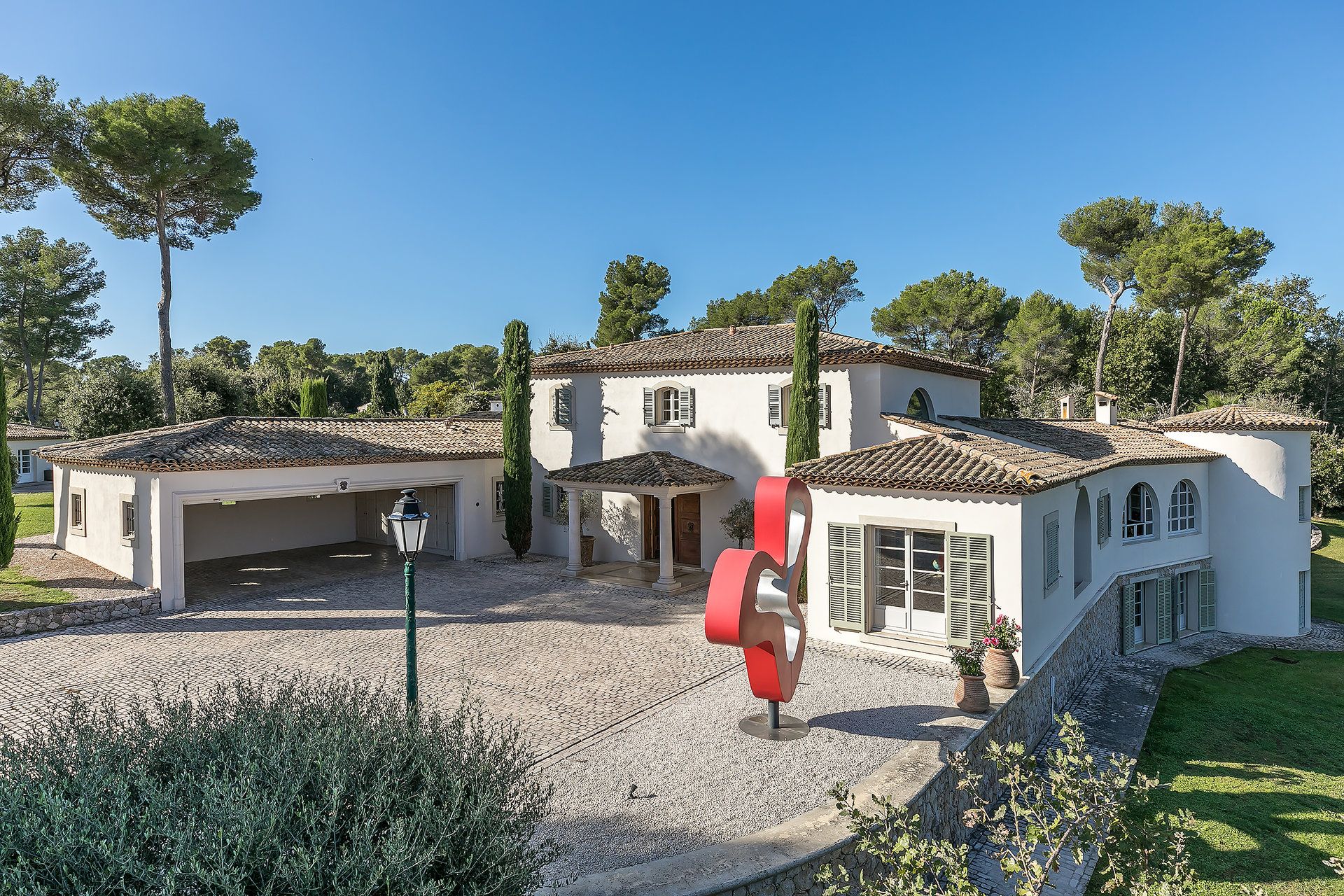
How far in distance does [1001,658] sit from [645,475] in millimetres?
10482

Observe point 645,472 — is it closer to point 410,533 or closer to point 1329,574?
point 410,533

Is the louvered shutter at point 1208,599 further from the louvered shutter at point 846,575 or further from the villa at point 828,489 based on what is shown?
the louvered shutter at point 846,575

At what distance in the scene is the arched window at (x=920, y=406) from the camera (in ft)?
66.6

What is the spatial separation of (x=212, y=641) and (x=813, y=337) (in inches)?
575

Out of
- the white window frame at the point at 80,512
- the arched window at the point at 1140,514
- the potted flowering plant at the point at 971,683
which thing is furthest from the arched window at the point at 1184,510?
the white window frame at the point at 80,512

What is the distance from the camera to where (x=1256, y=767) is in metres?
12.4

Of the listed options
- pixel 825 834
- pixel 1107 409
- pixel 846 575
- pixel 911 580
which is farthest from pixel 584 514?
pixel 1107 409

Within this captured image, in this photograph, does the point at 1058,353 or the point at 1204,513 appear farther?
the point at 1058,353

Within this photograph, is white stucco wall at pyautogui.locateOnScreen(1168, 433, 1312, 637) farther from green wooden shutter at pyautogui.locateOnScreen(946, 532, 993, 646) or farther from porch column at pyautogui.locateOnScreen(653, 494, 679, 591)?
porch column at pyautogui.locateOnScreen(653, 494, 679, 591)

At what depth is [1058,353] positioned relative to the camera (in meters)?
44.6

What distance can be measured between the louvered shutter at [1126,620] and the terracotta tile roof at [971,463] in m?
3.60

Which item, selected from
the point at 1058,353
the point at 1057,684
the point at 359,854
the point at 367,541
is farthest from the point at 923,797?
the point at 1058,353

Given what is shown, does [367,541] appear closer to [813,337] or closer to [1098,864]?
[813,337]

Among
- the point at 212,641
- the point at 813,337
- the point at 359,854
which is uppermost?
the point at 813,337
